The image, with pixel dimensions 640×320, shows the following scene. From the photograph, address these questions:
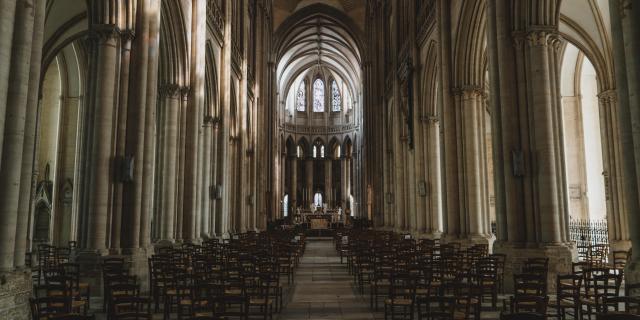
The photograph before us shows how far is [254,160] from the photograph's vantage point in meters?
34.7

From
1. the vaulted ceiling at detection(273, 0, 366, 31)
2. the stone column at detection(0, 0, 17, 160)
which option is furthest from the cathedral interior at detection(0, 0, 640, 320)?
the vaulted ceiling at detection(273, 0, 366, 31)

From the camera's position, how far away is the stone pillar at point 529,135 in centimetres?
1211

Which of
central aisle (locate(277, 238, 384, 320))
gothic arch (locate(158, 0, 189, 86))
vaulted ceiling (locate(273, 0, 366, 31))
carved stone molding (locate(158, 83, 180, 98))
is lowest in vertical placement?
central aisle (locate(277, 238, 384, 320))

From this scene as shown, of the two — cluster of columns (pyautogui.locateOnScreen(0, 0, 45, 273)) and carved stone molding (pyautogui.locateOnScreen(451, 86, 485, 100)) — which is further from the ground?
carved stone molding (pyautogui.locateOnScreen(451, 86, 485, 100))

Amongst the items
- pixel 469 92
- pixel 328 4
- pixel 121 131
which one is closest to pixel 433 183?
pixel 469 92

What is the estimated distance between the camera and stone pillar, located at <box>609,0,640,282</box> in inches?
308

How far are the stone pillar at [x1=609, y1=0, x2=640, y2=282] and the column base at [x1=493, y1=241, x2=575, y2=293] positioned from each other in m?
3.39

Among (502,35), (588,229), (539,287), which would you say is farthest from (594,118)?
(539,287)

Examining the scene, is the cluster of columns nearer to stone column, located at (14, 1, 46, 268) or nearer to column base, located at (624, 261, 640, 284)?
stone column, located at (14, 1, 46, 268)

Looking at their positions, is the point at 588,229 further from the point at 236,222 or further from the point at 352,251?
the point at 236,222

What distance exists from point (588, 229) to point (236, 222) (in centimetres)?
1829

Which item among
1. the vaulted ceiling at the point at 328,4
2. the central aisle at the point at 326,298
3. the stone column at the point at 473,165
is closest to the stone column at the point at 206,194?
the central aisle at the point at 326,298

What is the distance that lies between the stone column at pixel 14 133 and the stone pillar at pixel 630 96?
9.57 m

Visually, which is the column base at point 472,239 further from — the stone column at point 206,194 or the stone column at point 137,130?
the stone column at point 137,130
